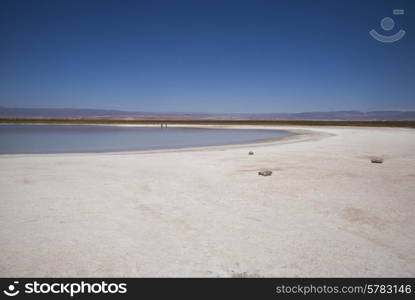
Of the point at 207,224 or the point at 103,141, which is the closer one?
the point at 207,224

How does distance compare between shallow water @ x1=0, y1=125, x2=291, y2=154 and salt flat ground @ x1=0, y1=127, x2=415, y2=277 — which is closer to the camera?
salt flat ground @ x1=0, y1=127, x2=415, y2=277

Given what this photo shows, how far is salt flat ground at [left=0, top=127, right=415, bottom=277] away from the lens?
11.8 ft

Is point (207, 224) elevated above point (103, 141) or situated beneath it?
elevated above

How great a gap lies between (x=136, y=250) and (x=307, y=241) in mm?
2444

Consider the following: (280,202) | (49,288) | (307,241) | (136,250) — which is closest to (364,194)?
(280,202)

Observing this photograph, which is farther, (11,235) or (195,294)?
(11,235)

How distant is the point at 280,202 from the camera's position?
6.13 metres

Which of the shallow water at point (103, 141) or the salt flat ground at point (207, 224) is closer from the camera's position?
the salt flat ground at point (207, 224)

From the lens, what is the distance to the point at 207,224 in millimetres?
4883

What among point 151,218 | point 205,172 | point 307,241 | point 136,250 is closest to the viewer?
point 136,250

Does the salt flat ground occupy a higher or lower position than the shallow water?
higher

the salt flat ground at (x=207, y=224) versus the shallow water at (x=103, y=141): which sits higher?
the salt flat ground at (x=207, y=224)

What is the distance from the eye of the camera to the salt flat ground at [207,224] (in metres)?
3.59

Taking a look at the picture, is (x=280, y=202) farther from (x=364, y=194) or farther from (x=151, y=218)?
(x=151, y=218)
